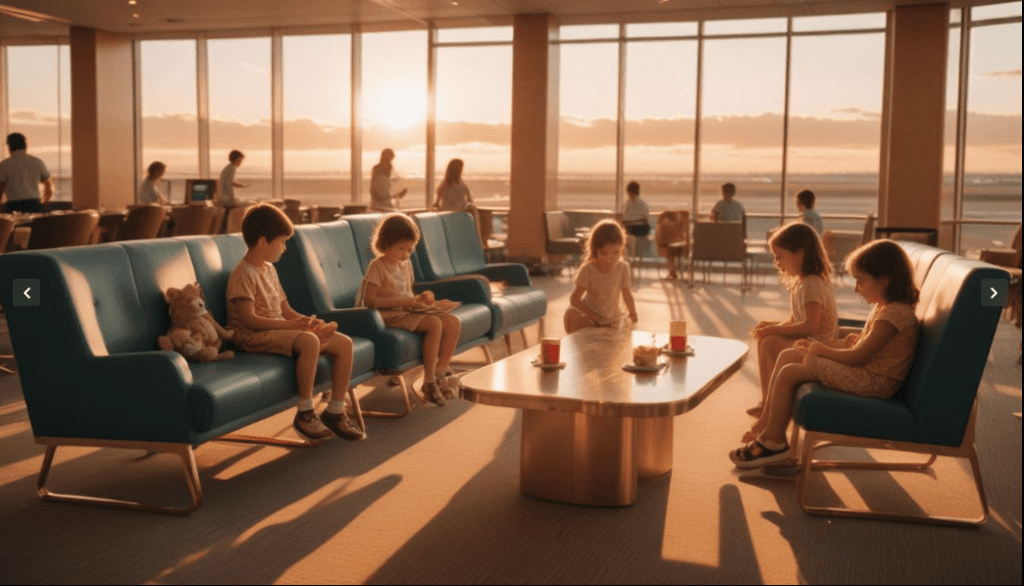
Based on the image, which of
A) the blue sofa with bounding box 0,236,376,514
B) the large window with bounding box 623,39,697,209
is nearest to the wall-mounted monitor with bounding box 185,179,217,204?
the large window with bounding box 623,39,697,209

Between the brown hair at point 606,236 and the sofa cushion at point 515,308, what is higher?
the brown hair at point 606,236

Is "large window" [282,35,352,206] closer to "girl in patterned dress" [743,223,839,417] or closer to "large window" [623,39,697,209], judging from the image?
"large window" [623,39,697,209]

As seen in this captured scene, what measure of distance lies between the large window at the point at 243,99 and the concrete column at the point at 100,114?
4.15 feet

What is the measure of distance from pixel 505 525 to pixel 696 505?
28.6 inches

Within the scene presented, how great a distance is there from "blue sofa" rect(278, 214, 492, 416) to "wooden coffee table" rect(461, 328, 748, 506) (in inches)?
39.2

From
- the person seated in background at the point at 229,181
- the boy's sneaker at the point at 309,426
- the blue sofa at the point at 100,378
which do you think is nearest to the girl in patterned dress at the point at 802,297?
the boy's sneaker at the point at 309,426

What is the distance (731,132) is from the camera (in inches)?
540

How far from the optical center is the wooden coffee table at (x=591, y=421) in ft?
11.6

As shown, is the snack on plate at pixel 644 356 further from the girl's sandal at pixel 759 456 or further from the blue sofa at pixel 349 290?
the blue sofa at pixel 349 290

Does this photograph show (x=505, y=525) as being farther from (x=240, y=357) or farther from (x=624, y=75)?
(x=624, y=75)

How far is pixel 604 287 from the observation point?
5.47 meters

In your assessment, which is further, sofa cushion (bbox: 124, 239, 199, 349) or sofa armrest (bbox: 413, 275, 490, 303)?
sofa armrest (bbox: 413, 275, 490, 303)

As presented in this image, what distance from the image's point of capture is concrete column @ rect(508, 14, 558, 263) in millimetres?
12781

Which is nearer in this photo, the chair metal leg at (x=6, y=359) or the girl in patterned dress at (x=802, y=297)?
the girl in patterned dress at (x=802, y=297)
